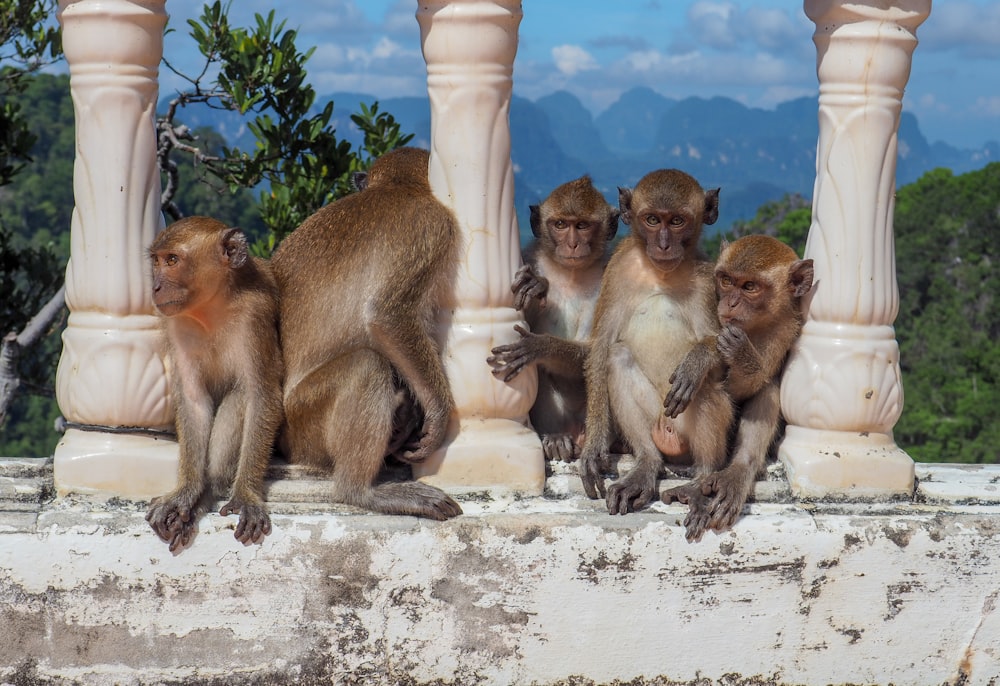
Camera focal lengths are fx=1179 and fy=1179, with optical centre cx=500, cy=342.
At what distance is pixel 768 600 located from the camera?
13.5ft

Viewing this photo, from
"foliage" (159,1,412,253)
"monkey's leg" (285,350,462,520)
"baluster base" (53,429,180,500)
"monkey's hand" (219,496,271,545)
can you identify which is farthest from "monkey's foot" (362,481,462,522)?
"foliage" (159,1,412,253)

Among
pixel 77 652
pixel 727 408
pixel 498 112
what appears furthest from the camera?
pixel 727 408

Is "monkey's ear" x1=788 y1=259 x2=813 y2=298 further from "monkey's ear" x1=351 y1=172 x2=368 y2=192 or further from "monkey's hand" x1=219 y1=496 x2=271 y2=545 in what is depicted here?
"monkey's hand" x1=219 y1=496 x2=271 y2=545

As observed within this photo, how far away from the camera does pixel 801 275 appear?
4.46m

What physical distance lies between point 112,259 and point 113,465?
0.74 meters

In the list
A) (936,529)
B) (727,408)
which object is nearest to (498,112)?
(727,408)

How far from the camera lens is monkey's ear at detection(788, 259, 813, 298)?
175 inches

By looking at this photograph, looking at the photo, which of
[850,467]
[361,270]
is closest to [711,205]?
[850,467]

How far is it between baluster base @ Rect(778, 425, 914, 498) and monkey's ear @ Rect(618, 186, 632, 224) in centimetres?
122

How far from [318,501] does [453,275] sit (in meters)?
0.97

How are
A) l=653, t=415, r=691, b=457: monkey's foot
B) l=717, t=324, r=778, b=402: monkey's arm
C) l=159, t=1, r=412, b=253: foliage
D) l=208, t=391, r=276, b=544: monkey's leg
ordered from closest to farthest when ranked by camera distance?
l=208, t=391, r=276, b=544: monkey's leg
l=717, t=324, r=778, b=402: monkey's arm
l=653, t=415, r=691, b=457: monkey's foot
l=159, t=1, r=412, b=253: foliage

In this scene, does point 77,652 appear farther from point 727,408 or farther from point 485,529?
point 727,408

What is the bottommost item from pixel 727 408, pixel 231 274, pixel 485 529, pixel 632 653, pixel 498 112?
pixel 632 653

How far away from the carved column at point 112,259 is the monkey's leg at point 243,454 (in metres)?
0.21
